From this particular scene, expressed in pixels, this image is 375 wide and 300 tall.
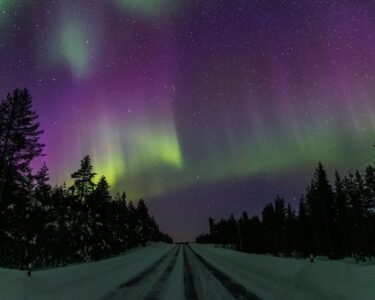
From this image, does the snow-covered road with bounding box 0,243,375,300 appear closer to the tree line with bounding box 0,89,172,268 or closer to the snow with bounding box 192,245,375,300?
the snow with bounding box 192,245,375,300

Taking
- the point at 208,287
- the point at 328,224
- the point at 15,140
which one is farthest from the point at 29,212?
the point at 328,224

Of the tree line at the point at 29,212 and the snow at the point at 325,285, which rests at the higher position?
the tree line at the point at 29,212

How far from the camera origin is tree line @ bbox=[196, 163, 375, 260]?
60469mm

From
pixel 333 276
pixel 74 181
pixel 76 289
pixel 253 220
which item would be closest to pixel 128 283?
pixel 76 289

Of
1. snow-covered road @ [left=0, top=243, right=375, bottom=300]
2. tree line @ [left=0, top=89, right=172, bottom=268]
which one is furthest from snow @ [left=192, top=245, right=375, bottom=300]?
tree line @ [left=0, top=89, right=172, bottom=268]

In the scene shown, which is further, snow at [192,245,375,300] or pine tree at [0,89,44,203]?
pine tree at [0,89,44,203]

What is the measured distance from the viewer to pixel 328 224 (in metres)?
58.8

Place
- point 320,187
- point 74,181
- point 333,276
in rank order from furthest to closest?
1. point 320,187
2. point 74,181
3. point 333,276

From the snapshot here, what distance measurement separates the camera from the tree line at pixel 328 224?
198 ft

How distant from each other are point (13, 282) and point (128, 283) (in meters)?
4.85

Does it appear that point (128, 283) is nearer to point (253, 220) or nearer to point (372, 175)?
point (372, 175)

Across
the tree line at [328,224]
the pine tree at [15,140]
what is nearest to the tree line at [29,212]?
the pine tree at [15,140]

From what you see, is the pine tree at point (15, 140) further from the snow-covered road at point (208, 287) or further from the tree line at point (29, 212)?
the snow-covered road at point (208, 287)

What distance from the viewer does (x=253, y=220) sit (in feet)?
467
